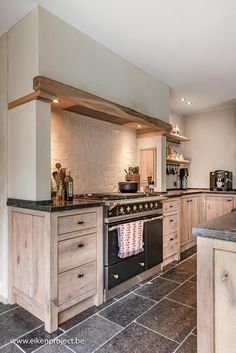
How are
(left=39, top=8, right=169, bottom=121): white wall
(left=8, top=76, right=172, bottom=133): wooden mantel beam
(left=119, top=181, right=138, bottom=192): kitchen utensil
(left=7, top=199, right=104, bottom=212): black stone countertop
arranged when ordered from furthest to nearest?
(left=119, top=181, right=138, bottom=192): kitchen utensil, (left=39, top=8, right=169, bottom=121): white wall, (left=8, top=76, right=172, bottom=133): wooden mantel beam, (left=7, top=199, right=104, bottom=212): black stone countertop

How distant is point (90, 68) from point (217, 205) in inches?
131

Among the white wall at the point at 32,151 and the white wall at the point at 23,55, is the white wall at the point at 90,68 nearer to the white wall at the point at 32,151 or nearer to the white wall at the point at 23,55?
the white wall at the point at 23,55

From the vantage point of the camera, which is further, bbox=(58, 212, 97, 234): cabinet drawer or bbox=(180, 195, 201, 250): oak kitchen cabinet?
bbox=(180, 195, 201, 250): oak kitchen cabinet

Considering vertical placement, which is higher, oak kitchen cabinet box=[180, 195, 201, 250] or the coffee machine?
the coffee machine

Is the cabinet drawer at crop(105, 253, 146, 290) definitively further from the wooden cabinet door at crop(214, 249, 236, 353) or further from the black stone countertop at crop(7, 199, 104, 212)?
the wooden cabinet door at crop(214, 249, 236, 353)

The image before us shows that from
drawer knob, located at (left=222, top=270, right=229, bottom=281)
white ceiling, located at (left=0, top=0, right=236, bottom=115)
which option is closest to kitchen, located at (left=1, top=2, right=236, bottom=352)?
white ceiling, located at (left=0, top=0, right=236, bottom=115)

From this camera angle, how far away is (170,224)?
342 centimetres

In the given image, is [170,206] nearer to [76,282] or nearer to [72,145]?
[72,145]

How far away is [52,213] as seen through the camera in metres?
1.84

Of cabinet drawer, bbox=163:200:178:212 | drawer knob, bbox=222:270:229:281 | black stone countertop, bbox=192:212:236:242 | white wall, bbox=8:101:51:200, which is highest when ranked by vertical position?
white wall, bbox=8:101:51:200

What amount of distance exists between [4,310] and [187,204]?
3.01 meters

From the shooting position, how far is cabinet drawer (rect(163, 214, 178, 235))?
3.31 metres

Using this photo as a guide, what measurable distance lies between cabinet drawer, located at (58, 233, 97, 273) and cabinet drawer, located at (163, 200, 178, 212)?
1.39m

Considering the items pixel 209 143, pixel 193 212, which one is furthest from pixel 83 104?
pixel 209 143
